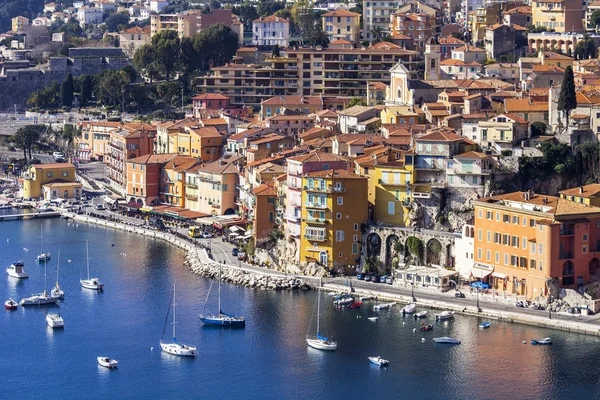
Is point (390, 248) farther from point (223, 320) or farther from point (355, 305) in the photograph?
point (223, 320)

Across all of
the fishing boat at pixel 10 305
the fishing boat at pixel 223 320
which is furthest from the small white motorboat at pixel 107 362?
the fishing boat at pixel 10 305

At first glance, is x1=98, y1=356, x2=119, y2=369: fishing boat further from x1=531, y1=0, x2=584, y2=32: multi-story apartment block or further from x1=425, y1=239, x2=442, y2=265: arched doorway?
x1=531, y1=0, x2=584, y2=32: multi-story apartment block

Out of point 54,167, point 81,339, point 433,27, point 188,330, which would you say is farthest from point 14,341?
point 433,27

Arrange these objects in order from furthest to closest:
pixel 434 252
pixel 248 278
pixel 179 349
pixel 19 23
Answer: pixel 19 23 → pixel 248 278 → pixel 434 252 → pixel 179 349

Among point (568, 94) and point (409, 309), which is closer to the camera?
point (409, 309)

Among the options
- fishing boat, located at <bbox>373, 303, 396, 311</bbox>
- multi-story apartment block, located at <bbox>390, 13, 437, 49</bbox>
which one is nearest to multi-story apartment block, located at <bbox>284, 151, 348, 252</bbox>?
fishing boat, located at <bbox>373, 303, 396, 311</bbox>

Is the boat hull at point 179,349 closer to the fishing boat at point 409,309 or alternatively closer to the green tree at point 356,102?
the fishing boat at point 409,309

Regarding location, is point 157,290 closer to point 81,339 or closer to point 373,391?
point 81,339

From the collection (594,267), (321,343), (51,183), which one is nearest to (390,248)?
(594,267)
